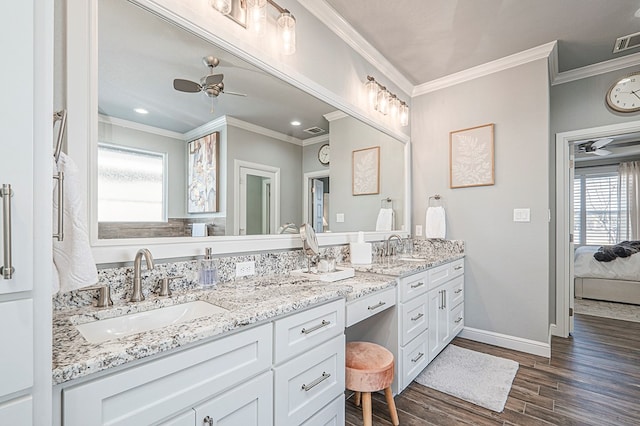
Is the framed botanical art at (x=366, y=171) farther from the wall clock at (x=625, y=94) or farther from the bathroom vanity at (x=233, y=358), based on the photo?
the wall clock at (x=625, y=94)

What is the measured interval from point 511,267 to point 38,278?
323cm

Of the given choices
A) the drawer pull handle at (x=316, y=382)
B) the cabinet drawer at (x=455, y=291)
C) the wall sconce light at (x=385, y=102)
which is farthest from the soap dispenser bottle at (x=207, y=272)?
the cabinet drawer at (x=455, y=291)

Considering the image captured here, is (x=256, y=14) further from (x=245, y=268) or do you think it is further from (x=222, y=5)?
(x=245, y=268)

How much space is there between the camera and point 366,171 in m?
2.84

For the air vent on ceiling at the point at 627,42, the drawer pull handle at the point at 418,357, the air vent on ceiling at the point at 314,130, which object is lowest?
the drawer pull handle at the point at 418,357

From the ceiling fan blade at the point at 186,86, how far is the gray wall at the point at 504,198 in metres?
2.51

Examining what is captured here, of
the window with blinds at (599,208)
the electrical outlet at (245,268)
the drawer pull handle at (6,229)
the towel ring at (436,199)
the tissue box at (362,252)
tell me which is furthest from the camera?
the window with blinds at (599,208)

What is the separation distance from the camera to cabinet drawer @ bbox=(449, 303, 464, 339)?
2778 mm

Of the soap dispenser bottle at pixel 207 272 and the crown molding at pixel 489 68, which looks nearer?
the soap dispenser bottle at pixel 207 272

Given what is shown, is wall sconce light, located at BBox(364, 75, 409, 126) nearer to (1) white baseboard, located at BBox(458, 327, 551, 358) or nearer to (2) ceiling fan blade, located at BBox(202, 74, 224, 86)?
(2) ceiling fan blade, located at BBox(202, 74, 224, 86)

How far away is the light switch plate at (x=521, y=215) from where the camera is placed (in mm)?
2748

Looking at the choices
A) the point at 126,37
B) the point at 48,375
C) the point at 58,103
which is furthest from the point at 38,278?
the point at 126,37

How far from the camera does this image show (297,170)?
2141 mm

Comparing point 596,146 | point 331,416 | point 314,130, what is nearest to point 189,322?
point 331,416
